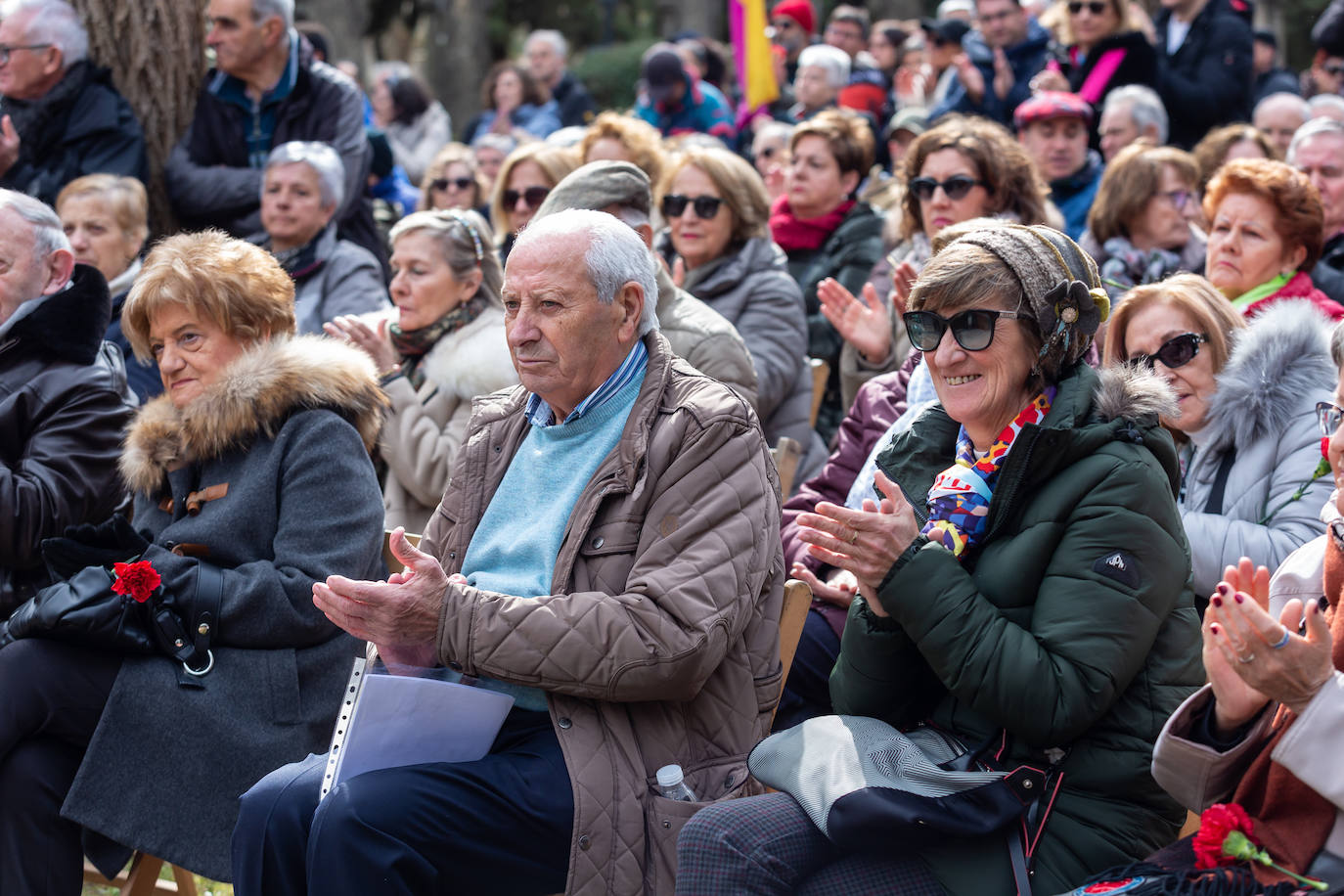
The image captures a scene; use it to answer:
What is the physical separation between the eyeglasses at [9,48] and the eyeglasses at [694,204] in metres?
3.00

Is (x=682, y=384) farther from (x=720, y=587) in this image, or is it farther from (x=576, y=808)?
(x=576, y=808)

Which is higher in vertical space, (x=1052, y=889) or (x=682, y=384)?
(x=682, y=384)

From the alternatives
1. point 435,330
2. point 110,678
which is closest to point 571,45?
point 435,330

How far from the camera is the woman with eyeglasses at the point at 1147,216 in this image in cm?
548

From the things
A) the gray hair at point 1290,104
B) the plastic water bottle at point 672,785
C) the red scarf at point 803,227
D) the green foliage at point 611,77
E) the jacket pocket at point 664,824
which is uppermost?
the gray hair at point 1290,104

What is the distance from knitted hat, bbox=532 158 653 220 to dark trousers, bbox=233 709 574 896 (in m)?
2.26

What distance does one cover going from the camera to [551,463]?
130 inches

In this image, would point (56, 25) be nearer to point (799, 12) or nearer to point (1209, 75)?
point (1209, 75)

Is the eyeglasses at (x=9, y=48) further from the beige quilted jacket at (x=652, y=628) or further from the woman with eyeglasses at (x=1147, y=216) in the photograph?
the woman with eyeglasses at (x=1147, y=216)

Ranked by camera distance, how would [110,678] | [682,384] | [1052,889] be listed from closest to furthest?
[1052,889], [682,384], [110,678]

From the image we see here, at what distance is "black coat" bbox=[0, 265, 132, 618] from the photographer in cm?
394

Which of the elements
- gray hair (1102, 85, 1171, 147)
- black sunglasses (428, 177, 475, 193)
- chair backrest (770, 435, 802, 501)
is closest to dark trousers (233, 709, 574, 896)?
chair backrest (770, 435, 802, 501)

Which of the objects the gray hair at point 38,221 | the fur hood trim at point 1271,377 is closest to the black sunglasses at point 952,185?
the fur hood trim at point 1271,377

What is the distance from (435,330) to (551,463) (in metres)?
1.89
